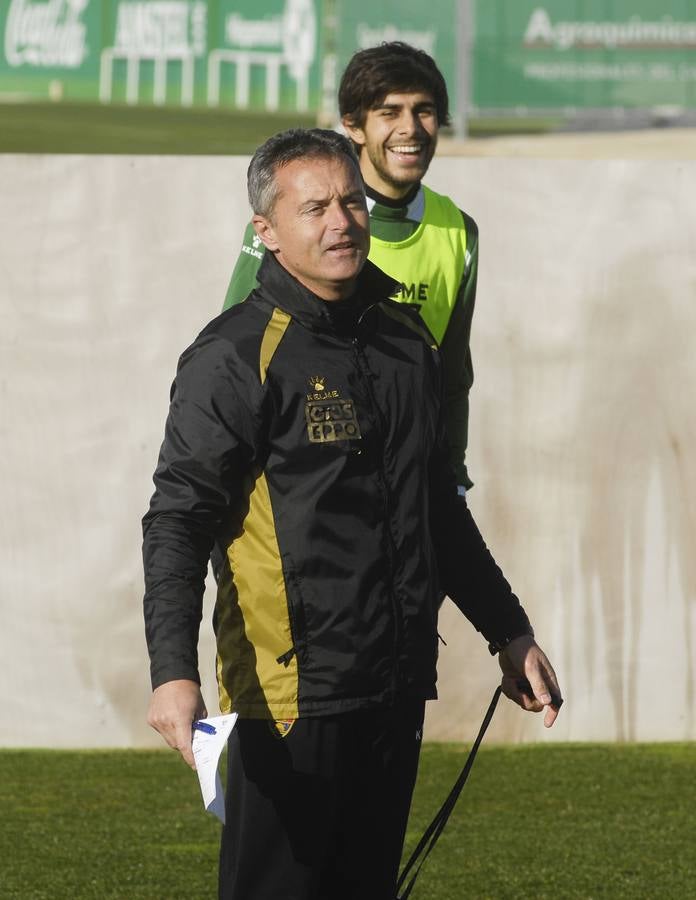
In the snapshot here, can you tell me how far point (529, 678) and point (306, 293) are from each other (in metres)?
0.78

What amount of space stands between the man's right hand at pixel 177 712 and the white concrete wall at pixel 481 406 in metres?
3.17

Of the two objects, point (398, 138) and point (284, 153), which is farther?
point (398, 138)

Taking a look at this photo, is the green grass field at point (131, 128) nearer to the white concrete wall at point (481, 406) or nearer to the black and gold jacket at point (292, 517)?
the white concrete wall at point (481, 406)

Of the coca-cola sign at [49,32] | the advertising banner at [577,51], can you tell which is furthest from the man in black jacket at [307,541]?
the coca-cola sign at [49,32]

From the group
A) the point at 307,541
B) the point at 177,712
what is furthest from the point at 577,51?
the point at 177,712

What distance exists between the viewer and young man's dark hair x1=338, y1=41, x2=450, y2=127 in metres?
4.05

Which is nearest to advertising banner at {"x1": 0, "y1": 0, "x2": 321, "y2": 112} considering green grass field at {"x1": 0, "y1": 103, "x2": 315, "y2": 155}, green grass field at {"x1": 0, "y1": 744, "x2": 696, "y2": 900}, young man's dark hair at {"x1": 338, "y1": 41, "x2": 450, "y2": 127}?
green grass field at {"x1": 0, "y1": 103, "x2": 315, "y2": 155}

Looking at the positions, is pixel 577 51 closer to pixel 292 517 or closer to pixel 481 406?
pixel 481 406

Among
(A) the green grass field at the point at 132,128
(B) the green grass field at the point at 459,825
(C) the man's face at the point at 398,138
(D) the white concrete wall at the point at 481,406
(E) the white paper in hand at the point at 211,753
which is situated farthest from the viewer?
(A) the green grass field at the point at 132,128

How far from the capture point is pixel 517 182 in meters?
5.64

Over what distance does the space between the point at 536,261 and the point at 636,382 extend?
0.54 meters

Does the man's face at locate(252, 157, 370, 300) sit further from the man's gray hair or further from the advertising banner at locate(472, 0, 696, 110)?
the advertising banner at locate(472, 0, 696, 110)

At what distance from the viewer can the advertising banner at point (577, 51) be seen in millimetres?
11414

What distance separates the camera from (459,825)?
195 inches
